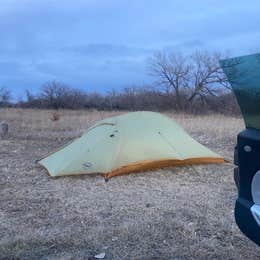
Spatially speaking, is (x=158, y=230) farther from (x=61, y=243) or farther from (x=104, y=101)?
(x=104, y=101)

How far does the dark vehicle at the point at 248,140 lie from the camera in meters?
2.89

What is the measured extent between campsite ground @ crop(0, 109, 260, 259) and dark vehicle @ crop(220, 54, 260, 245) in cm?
129

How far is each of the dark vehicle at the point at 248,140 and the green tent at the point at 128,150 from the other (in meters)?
4.61

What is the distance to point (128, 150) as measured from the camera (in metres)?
7.89

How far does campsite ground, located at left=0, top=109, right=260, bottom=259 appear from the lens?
4414mm

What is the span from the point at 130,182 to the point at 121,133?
3.60 ft

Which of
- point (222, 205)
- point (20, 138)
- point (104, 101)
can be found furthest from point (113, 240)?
point (104, 101)

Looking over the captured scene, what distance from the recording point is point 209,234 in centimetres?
477

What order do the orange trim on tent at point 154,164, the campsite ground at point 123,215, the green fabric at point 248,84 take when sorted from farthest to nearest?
the orange trim on tent at point 154,164, the campsite ground at point 123,215, the green fabric at point 248,84

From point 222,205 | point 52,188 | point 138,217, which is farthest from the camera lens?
point 52,188

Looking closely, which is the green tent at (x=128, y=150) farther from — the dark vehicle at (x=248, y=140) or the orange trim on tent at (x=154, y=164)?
the dark vehicle at (x=248, y=140)

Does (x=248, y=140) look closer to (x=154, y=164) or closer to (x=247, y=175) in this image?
(x=247, y=175)

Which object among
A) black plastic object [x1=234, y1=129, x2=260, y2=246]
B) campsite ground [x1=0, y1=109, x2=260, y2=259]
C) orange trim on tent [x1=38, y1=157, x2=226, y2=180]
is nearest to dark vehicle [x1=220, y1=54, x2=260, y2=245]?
black plastic object [x1=234, y1=129, x2=260, y2=246]

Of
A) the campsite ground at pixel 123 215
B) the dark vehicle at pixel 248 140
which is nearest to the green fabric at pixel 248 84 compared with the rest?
the dark vehicle at pixel 248 140
